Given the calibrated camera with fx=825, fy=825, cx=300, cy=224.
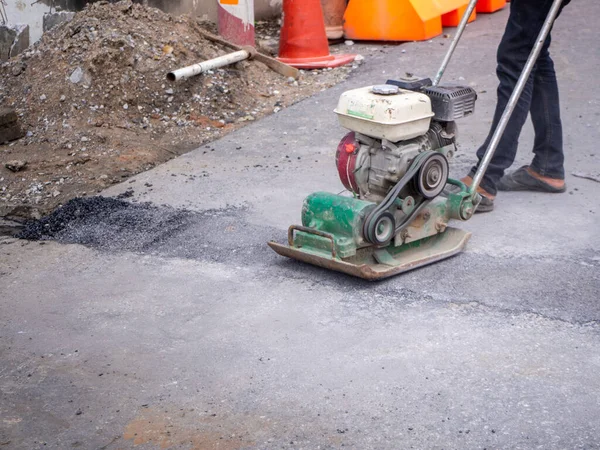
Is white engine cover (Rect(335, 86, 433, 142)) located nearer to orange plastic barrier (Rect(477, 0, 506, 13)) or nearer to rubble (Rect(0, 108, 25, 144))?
rubble (Rect(0, 108, 25, 144))

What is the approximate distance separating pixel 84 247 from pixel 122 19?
3.10m

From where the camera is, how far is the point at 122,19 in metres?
7.05

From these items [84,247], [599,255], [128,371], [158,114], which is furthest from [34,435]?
[158,114]

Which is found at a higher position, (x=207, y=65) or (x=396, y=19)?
(x=396, y=19)

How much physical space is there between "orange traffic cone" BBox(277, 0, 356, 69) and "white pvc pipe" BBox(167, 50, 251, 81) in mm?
709

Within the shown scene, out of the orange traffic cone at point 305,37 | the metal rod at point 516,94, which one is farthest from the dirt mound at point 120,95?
the metal rod at point 516,94

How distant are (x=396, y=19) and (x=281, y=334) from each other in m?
5.55

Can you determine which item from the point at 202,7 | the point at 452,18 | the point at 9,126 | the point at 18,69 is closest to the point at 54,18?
the point at 18,69

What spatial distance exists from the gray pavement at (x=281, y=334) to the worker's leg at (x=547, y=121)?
0.18m

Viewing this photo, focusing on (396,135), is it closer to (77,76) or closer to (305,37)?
(77,76)

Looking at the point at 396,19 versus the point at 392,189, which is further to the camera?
the point at 396,19

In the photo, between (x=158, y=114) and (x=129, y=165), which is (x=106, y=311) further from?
(x=158, y=114)

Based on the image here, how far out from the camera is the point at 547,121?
16.0ft

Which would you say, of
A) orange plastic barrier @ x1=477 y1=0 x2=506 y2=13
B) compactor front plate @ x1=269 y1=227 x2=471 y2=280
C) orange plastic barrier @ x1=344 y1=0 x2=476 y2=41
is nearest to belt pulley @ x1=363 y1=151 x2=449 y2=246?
compactor front plate @ x1=269 y1=227 x2=471 y2=280
